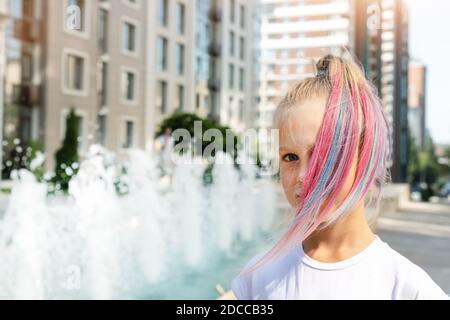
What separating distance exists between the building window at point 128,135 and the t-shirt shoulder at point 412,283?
2.43 meters

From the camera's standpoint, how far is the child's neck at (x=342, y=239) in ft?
1.52

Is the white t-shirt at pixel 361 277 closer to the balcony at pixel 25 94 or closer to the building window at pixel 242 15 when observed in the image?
the balcony at pixel 25 94

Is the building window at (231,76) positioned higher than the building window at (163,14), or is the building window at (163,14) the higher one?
the building window at (163,14)

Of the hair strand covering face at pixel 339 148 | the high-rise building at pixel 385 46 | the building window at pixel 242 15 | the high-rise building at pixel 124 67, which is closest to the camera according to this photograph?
the hair strand covering face at pixel 339 148

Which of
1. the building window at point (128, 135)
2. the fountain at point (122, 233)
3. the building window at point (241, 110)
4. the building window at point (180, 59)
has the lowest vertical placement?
the fountain at point (122, 233)

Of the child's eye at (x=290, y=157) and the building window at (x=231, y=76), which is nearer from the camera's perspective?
the child's eye at (x=290, y=157)

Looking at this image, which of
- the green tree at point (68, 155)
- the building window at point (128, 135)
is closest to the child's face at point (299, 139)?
the green tree at point (68, 155)

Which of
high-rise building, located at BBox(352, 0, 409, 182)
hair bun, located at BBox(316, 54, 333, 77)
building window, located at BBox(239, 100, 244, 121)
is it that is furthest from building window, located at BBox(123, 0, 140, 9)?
hair bun, located at BBox(316, 54, 333, 77)

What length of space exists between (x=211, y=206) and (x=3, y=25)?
1530 mm

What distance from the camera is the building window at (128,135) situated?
282 cm

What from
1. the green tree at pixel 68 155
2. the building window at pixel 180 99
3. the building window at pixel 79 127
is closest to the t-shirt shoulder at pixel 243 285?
the green tree at pixel 68 155

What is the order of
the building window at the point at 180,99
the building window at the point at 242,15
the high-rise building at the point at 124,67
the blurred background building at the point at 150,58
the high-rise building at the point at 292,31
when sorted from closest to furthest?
the high-rise building at the point at 292,31
the blurred background building at the point at 150,58
the high-rise building at the point at 124,67
the building window at the point at 242,15
the building window at the point at 180,99

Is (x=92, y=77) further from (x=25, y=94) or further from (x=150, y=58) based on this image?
(x=150, y=58)

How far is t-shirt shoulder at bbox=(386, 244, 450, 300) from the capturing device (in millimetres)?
446
